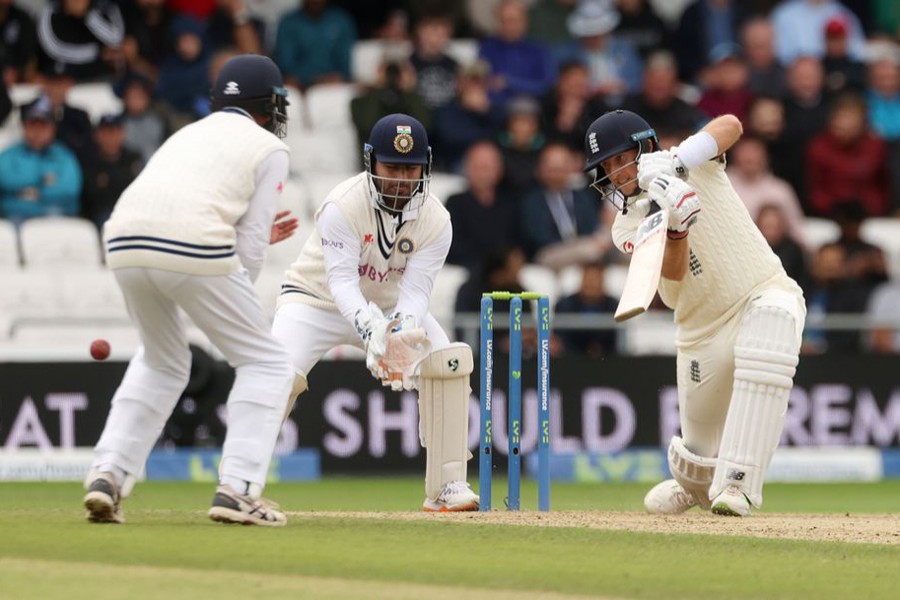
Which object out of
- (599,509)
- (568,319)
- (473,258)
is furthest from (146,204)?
(473,258)

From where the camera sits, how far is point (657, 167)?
293 inches

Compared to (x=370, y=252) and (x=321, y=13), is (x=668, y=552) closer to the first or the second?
(x=370, y=252)

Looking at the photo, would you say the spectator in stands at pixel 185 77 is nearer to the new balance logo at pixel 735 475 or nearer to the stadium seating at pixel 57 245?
the stadium seating at pixel 57 245

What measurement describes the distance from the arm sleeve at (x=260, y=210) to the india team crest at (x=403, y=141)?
1.16 metres

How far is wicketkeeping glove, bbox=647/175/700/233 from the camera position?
23.9ft

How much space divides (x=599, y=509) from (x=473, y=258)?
4.45 meters

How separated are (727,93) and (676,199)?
7.44 metres

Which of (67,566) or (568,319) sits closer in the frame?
(67,566)

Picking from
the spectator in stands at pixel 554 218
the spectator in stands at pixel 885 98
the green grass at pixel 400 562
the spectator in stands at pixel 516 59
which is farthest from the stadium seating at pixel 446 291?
the green grass at pixel 400 562

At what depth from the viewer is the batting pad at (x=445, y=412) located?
7859 mm

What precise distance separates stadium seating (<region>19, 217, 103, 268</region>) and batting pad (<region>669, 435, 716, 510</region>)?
5766 mm

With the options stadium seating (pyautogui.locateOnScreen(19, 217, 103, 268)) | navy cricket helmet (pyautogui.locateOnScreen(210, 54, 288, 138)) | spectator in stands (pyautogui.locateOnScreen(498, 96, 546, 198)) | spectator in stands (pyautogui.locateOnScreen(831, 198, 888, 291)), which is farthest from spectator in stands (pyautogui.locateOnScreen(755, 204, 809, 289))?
navy cricket helmet (pyautogui.locateOnScreen(210, 54, 288, 138))

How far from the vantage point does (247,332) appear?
635cm

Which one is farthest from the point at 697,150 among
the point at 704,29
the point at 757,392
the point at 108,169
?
the point at 704,29
